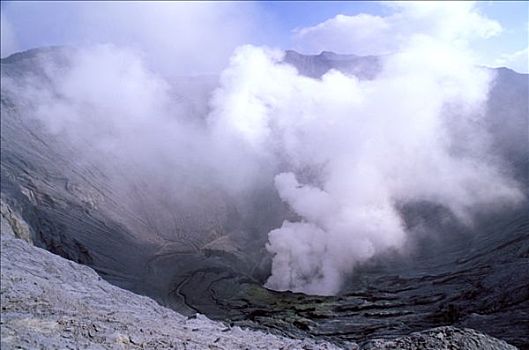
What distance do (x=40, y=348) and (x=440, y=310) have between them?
21.6m

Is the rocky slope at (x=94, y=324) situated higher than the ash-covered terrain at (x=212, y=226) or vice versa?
the ash-covered terrain at (x=212, y=226)

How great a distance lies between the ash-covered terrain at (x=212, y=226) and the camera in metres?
25.3

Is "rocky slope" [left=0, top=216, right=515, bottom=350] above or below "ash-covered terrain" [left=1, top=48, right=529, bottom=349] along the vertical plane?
below

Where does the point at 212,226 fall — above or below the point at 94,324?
above

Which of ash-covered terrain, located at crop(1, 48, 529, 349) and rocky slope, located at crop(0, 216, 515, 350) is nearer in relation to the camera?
rocky slope, located at crop(0, 216, 515, 350)

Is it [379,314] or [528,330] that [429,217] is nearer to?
[379,314]

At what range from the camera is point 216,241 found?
44969mm

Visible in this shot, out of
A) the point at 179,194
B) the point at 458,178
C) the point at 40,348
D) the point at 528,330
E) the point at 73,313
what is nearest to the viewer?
the point at 40,348

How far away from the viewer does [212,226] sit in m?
47.9

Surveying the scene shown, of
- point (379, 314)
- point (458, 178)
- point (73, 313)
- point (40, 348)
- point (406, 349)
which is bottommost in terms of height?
point (40, 348)

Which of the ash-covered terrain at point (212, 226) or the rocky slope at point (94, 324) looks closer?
the rocky slope at point (94, 324)

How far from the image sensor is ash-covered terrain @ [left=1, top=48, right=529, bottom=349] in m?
25.3

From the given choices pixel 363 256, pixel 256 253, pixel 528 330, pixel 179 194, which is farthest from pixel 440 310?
pixel 179 194

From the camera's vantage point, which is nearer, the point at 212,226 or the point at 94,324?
the point at 94,324
